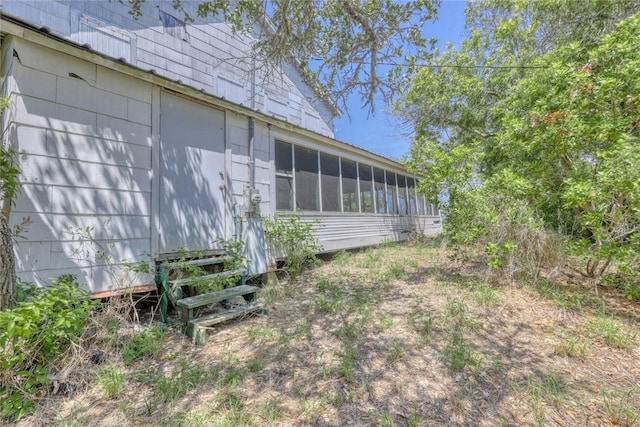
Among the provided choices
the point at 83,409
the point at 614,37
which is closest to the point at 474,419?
the point at 83,409

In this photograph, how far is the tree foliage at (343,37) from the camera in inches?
156

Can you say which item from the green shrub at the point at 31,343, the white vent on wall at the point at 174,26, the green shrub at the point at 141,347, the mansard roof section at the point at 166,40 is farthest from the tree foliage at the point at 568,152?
the white vent on wall at the point at 174,26

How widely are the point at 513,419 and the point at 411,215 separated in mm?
9499

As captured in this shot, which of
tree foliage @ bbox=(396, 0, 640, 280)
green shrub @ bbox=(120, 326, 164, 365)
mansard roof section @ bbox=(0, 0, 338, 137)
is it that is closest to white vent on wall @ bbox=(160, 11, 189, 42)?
mansard roof section @ bbox=(0, 0, 338, 137)

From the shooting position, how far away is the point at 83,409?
A: 6.80 ft

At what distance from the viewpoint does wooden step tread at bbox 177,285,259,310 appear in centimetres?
319

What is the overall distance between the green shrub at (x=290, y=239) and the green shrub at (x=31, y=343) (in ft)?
9.80

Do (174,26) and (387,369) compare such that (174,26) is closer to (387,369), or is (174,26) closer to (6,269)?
(6,269)

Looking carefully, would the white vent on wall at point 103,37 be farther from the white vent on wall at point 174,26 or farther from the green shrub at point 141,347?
the green shrub at point 141,347

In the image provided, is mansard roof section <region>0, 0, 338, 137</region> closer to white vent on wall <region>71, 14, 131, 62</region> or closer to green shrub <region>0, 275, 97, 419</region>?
white vent on wall <region>71, 14, 131, 62</region>

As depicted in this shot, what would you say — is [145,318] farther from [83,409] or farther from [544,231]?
[544,231]

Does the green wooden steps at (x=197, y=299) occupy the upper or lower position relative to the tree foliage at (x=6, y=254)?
lower

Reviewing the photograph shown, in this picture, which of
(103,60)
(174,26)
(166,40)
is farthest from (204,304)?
(174,26)

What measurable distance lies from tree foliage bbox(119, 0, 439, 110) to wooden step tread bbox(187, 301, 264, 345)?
3546mm
